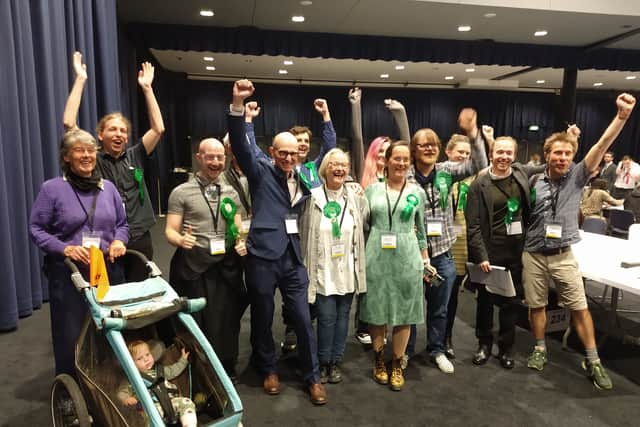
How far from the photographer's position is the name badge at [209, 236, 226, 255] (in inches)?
94.4

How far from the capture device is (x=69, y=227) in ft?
6.76

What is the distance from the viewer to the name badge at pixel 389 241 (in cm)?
251

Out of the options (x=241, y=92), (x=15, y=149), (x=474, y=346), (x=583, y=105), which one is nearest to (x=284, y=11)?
(x=15, y=149)

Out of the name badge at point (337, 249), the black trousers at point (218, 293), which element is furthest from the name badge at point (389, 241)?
the black trousers at point (218, 293)

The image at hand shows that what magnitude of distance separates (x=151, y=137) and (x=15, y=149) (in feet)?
4.52

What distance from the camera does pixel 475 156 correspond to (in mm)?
2873

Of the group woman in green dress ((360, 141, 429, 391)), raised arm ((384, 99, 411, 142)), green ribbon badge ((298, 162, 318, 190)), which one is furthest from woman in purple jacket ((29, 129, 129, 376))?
raised arm ((384, 99, 411, 142))

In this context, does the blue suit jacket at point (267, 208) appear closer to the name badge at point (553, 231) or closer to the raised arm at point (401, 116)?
the raised arm at point (401, 116)

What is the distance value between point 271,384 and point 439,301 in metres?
1.12

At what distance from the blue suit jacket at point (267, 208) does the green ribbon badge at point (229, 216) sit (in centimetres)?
11

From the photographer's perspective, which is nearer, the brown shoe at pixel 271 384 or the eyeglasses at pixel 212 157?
the eyeglasses at pixel 212 157

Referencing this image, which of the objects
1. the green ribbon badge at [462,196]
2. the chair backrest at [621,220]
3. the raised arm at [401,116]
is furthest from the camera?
the chair backrest at [621,220]

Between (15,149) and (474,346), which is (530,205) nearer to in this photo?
(474,346)

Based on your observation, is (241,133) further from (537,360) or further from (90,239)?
(537,360)
